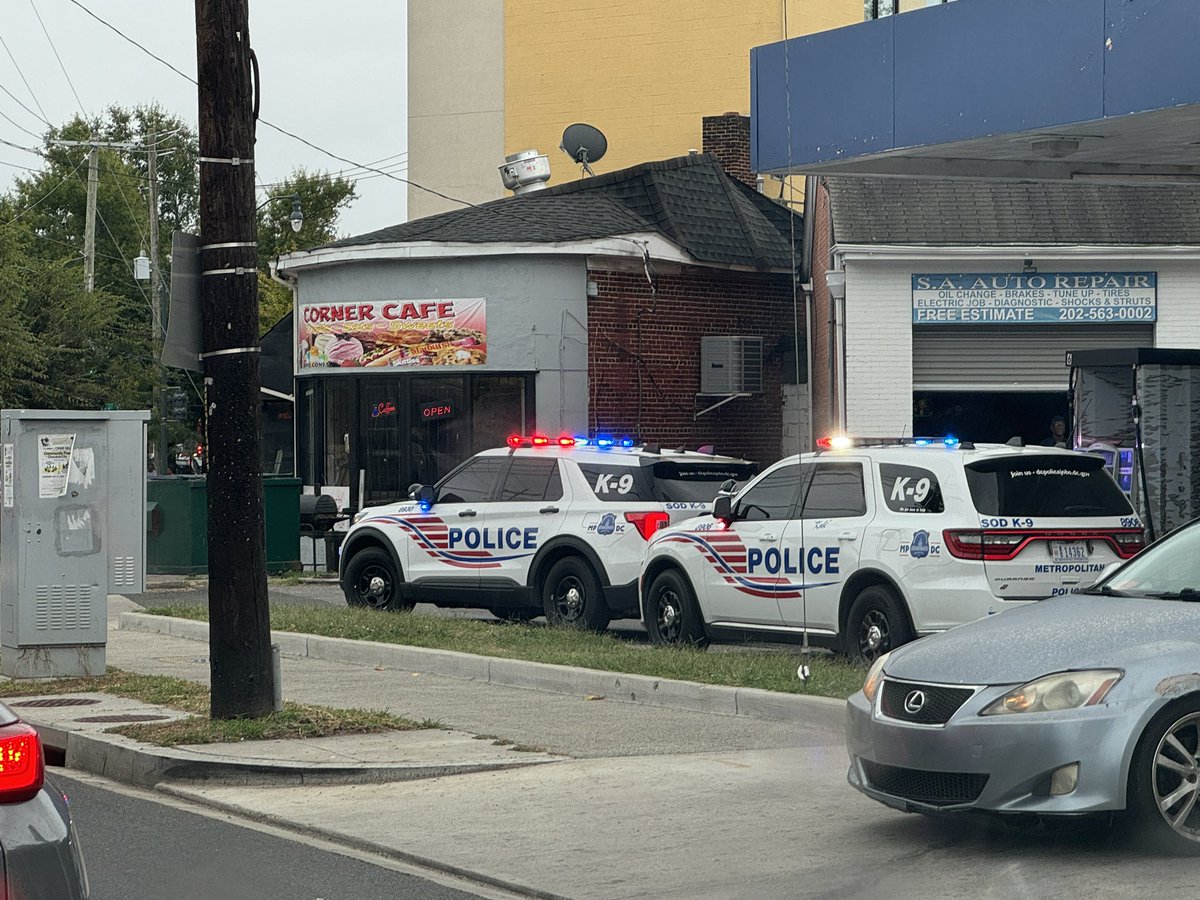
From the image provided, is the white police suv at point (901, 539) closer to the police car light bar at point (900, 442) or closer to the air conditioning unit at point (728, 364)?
the police car light bar at point (900, 442)

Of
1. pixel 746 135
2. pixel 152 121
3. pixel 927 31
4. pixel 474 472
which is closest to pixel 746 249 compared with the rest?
pixel 746 135

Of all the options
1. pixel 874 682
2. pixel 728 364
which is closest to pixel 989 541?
pixel 874 682

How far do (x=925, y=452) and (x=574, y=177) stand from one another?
30.0 m

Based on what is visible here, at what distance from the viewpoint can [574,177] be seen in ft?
138

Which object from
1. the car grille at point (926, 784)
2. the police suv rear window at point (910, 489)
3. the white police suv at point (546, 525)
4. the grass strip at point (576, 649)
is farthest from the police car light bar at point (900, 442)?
the car grille at point (926, 784)

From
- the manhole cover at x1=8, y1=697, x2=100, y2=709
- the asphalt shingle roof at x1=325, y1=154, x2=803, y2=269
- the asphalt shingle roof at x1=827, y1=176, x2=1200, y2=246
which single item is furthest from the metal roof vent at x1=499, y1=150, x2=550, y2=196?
the manhole cover at x1=8, y1=697, x2=100, y2=709

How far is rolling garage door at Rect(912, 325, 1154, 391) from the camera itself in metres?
21.5

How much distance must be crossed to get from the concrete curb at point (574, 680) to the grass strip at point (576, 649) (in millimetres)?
221

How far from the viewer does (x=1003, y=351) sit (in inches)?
856

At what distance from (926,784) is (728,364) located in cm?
1840

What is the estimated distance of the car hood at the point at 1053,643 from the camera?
6.98 metres

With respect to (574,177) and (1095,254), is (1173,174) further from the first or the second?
(574,177)

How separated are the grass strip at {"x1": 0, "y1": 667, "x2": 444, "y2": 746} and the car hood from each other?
13.7 ft

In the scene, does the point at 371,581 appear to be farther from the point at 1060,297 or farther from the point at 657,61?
the point at 657,61
